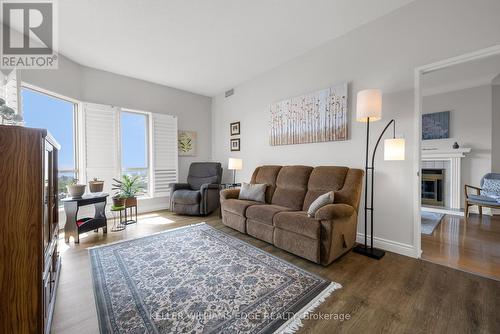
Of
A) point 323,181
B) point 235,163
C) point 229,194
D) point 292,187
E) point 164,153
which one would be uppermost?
point 164,153

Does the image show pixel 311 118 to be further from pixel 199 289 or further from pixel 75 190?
pixel 75 190

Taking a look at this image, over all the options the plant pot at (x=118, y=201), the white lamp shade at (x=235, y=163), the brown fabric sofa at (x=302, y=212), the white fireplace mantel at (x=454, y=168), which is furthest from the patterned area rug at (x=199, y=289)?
the white fireplace mantel at (x=454, y=168)

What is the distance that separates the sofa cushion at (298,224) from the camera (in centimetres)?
210

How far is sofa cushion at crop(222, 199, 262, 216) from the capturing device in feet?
9.69

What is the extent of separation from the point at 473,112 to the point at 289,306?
18.3 ft

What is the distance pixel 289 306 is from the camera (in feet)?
4.95

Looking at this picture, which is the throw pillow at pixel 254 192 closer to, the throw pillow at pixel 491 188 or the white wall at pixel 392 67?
the white wall at pixel 392 67

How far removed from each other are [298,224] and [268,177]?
1.31 m

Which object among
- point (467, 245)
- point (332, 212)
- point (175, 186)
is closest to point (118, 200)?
point (175, 186)

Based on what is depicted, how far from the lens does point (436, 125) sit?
4668mm

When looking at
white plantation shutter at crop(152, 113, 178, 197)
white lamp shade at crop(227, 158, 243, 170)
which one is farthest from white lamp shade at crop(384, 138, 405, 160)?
white plantation shutter at crop(152, 113, 178, 197)

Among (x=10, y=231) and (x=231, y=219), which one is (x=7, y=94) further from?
(x=231, y=219)

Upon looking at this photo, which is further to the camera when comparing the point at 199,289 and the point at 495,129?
the point at 495,129

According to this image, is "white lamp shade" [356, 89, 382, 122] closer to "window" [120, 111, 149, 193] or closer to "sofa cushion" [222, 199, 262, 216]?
"sofa cushion" [222, 199, 262, 216]
